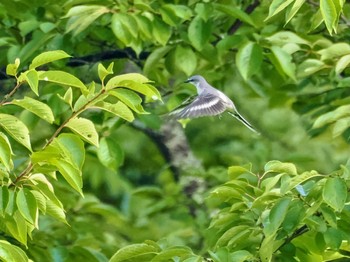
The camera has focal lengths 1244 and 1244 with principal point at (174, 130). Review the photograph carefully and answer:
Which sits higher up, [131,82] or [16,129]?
[131,82]

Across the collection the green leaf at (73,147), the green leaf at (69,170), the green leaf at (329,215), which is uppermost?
the green leaf at (73,147)

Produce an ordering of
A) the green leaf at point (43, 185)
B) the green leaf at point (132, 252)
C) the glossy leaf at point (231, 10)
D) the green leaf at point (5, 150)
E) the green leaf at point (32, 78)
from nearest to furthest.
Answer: the green leaf at point (32, 78)
the green leaf at point (5, 150)
the green leaf at point (43, 185)
the green leaf at point (132, 252)
the glossy leaf at point (231, 10)

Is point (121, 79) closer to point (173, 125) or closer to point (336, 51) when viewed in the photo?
point (336, 51)

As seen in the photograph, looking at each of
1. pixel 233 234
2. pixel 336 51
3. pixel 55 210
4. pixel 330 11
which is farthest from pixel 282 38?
pixel 55 210

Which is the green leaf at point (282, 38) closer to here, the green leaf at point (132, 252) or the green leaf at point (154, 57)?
the green leaf at point (154, 57)

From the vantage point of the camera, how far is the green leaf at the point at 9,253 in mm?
3641

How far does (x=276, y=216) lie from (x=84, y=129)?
69 centimetres

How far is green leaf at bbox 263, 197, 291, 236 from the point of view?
3.96 m

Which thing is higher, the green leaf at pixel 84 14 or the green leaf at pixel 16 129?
the green leaf at pixel 16 129

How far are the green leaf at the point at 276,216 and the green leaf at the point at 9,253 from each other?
79cm

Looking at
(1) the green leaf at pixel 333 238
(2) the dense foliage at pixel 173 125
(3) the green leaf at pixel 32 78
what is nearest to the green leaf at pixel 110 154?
(2) the dense foliage at pixel 173 125

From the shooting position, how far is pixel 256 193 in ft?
14.3

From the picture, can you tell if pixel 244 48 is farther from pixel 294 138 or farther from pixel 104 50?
pixel 294 138

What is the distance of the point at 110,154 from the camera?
20.1ft
